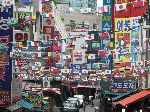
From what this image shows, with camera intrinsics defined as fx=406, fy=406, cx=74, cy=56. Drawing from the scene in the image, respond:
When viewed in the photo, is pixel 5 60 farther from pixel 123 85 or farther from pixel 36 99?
pixel 123 85

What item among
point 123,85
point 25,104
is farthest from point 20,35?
point 123,85

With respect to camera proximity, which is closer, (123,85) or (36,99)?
(36,99)

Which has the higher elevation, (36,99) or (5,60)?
(5,60)

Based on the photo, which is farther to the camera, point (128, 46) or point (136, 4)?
point (128, 46)

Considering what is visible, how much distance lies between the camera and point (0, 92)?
3100 cm

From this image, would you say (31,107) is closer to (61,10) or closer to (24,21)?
(24,21)

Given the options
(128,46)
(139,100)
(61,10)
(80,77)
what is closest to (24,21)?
(139,100)

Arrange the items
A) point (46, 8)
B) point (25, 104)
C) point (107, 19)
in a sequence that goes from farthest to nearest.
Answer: point (46, 8) < point (107, 19) < point (25, 104)

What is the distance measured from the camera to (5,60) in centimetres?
3069

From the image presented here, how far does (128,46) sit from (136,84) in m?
6.53

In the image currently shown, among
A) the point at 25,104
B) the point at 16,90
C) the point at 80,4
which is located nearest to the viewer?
the point at 25,104

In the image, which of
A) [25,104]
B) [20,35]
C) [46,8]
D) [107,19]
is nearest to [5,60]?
→ [25,104]

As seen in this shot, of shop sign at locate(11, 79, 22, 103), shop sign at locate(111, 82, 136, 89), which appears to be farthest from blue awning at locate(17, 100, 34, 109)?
shop sign at locate(111, 82, 136, 89)

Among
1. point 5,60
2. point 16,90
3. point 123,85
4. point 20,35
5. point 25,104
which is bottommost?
point 123,85
